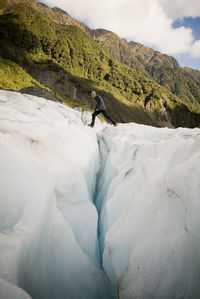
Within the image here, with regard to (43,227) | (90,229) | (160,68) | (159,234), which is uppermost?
(160,68)

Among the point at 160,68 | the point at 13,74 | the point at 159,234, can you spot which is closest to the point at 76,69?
the point at 13,74

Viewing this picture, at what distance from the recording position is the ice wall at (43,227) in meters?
1.35

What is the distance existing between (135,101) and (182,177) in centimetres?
7324

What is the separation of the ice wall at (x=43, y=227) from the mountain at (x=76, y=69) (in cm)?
4289

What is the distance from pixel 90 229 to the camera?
2377 mm

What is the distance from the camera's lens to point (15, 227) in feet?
4.78

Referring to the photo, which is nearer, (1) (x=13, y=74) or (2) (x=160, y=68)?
(1) (x=13, y=74)

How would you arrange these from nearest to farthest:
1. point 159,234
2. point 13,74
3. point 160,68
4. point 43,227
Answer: point 159,234, point 43,227, point 13,74, point 160,68

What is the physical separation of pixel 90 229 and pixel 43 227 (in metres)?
0.87

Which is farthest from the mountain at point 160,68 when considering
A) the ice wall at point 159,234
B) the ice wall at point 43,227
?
the ice wall at point 43,227

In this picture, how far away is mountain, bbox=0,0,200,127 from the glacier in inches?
1699

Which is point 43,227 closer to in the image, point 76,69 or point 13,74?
point 13,74

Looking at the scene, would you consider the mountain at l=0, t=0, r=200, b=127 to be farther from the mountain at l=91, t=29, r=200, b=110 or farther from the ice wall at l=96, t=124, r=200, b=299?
the mountain at l=91, t=29, r=200, b=110

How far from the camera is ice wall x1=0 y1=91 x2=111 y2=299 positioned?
135 cm
